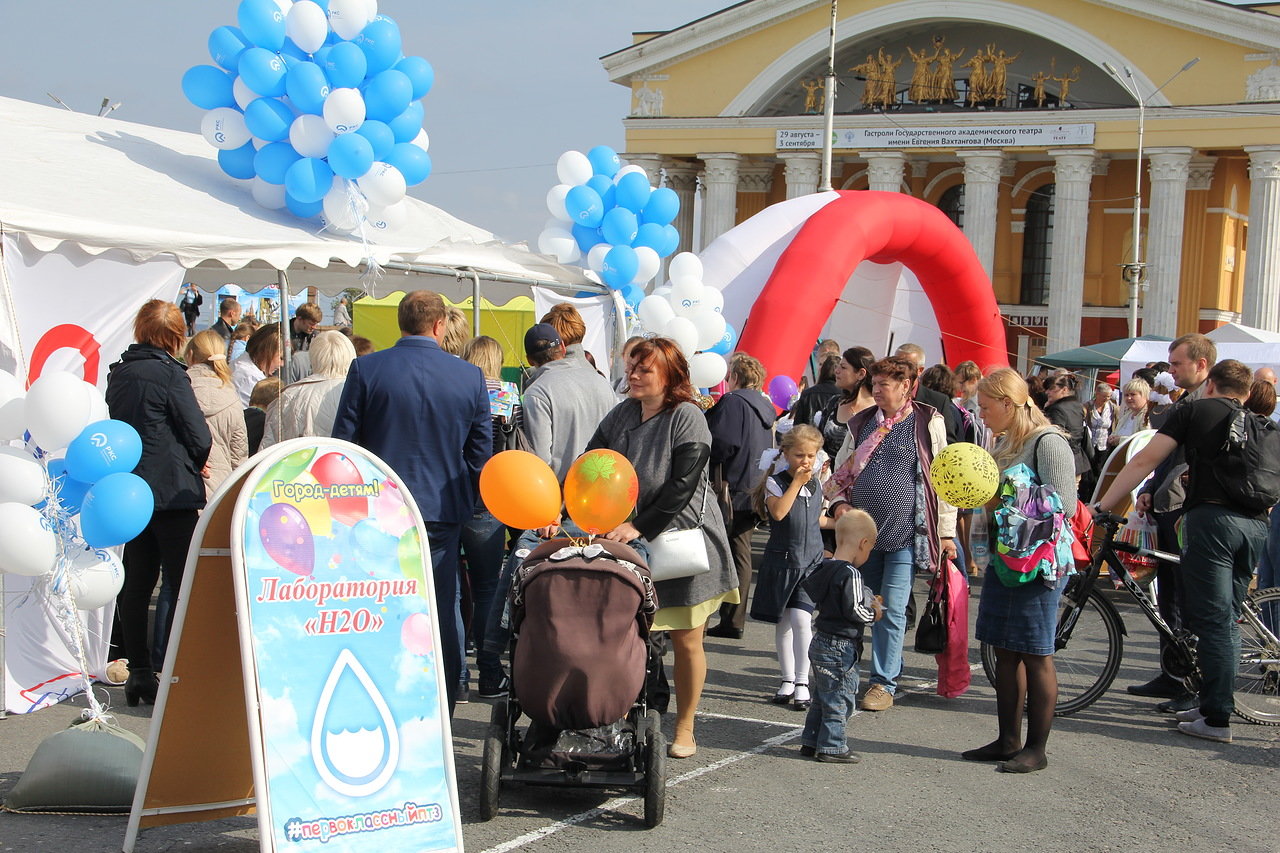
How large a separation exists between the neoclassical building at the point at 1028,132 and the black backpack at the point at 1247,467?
33714 mm

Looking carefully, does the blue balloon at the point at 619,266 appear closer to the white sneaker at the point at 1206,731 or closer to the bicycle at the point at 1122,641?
the bicycle at the point at 1122,641

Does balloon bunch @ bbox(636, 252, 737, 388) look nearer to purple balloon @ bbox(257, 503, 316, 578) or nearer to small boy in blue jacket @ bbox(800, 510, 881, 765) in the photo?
small boy in blue jacket @ bbox(800, 510, 881, 765)

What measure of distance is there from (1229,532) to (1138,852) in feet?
6.42

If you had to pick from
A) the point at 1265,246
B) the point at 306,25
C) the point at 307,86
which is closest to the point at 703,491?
the point at 307,86

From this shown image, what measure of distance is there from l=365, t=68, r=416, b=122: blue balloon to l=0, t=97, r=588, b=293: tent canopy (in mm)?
965

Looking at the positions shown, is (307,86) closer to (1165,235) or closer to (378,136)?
(378,136)

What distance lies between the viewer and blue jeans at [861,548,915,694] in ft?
20.9

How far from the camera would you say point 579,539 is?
4629 mm

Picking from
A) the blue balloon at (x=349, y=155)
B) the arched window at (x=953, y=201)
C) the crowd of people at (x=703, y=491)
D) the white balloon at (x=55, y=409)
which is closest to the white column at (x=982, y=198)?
the arched window at (x=953, y=201)

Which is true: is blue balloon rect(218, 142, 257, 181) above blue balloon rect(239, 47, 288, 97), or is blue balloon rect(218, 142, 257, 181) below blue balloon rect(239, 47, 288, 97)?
below

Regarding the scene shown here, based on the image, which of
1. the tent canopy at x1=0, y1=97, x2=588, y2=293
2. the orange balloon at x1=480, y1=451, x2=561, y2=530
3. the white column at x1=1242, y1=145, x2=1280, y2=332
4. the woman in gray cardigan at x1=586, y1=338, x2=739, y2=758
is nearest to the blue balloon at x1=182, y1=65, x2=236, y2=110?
the tent canopy at x1=0, y1=97, x2=588, y2=293

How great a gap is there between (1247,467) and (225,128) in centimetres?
728

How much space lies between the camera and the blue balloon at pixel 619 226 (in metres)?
11.3

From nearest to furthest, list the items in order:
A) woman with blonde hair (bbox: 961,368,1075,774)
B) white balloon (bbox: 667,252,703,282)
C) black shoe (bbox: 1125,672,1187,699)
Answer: woman with blonde hair (bbox: 961,368,1075,774)
black shoe (bbox: 1125,672,1187,699)
white balloon (bbox: 667,252,703,282)
